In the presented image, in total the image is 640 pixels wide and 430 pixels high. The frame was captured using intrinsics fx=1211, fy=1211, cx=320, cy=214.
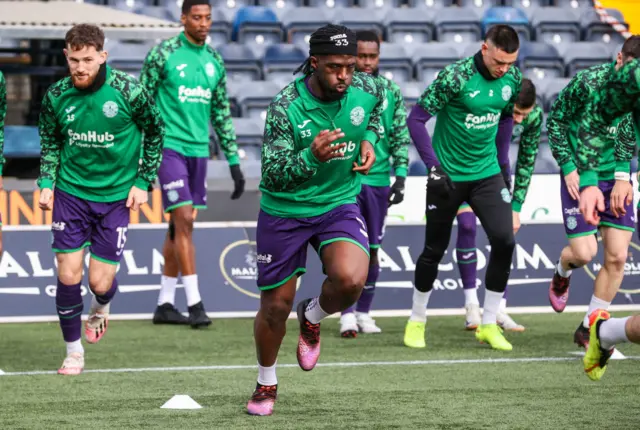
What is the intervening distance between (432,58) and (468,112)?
297 inches

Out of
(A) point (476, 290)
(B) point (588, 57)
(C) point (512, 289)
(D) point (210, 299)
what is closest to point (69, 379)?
(D) point (210, 299)

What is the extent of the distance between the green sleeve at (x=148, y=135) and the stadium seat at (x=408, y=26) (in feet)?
31.2

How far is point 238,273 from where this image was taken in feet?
36.7

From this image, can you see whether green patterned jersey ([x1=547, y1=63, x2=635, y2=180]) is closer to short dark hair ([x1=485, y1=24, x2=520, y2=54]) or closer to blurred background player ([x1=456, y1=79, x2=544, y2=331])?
short dark hair ([x1=485, y1=24, x2=520, y2=54])

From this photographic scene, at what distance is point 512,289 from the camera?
11.4m

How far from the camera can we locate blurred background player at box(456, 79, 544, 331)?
9.72m

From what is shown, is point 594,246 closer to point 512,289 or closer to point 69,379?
point 512,289

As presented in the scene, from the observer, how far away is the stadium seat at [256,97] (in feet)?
49.5

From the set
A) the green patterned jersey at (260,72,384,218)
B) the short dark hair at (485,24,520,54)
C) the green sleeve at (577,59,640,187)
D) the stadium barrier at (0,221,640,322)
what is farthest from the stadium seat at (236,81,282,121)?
the green patterned jersey at (260,72,384,218)

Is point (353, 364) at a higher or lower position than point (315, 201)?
lower

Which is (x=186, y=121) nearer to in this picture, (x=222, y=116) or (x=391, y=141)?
(x=222, y=116)

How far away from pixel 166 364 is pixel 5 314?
10.0 ft

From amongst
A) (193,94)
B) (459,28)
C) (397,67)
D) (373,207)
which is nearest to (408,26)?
(459,28)

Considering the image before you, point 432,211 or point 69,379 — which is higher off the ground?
point 432,211
